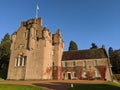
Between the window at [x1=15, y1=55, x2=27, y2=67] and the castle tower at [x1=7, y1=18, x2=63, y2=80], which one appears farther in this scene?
the window at [x1=15, y1=55, x2=27, y2=67]

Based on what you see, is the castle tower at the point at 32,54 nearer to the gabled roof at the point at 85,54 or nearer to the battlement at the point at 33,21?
Result: the battlement at the point at 33,21

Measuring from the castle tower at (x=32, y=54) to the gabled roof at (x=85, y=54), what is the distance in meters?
4.09

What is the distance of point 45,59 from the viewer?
136 ft

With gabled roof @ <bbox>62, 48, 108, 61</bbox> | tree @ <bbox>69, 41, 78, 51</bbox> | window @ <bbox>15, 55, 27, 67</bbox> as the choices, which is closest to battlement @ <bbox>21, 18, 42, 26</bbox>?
window @ <bbox>15, 55, 27, 67</bbox>

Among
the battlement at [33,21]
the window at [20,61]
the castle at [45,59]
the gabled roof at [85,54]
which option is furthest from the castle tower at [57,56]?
the window at [20,61]

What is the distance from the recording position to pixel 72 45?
251 feet

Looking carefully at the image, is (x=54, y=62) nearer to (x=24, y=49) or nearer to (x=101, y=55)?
(x=24, y=49)

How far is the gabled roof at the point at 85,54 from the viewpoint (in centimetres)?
4528

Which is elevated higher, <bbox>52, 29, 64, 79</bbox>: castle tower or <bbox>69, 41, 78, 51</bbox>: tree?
<bbox>69, 41, 78, 51</bbox>: tree

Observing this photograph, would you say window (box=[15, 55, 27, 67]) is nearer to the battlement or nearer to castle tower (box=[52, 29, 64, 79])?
castle tower (box=[52, 29, 64, 79])

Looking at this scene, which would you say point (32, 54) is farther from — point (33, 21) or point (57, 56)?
point (33, 21)

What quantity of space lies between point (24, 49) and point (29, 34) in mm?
4991

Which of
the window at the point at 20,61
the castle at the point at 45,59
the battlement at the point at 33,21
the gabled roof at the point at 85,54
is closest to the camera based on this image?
the castle at the point at 45,59

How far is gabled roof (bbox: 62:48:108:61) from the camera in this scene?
149 ft
